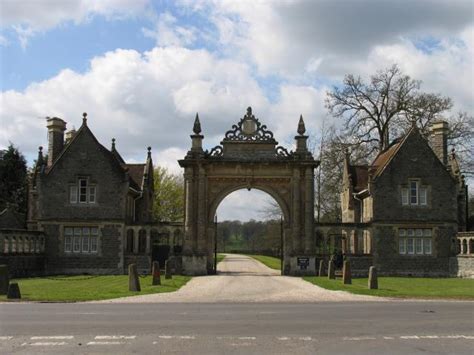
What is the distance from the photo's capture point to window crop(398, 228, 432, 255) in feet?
129

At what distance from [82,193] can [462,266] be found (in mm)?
22629

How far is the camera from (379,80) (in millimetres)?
53188

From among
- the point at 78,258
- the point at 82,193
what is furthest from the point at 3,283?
the point at 82,193

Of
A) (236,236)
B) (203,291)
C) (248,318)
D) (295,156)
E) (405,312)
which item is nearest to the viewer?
(248,318)

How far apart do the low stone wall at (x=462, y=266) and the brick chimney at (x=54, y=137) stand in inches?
1009

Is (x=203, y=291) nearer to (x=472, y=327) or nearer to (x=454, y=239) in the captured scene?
(x=472, y=327)

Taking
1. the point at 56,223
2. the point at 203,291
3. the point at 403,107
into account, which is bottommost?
the point at 203,291

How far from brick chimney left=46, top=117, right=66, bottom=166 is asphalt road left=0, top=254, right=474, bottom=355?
2500cm

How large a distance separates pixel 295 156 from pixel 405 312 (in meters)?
22.6

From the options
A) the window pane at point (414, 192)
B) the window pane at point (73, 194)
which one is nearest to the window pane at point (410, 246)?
the window pane at point (414, 192)

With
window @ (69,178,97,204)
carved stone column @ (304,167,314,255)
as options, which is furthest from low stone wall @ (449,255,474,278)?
window @ (69,178,97,204)

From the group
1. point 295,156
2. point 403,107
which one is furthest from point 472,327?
point 403,107

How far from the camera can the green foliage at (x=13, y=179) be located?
2279 inches

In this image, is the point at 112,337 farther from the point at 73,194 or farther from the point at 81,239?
the point at 73,194
